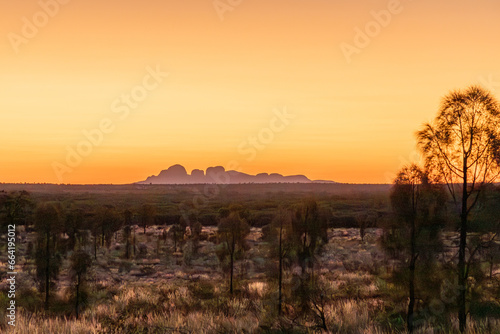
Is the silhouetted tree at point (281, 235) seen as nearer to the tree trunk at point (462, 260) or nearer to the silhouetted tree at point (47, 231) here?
the tree trunk at point (462, 260)

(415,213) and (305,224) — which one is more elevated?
(415,213)

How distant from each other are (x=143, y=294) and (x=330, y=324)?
37.7ft

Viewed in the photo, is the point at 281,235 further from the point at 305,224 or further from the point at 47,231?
the point at 47,231

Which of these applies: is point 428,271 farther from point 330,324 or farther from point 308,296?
point 308,296

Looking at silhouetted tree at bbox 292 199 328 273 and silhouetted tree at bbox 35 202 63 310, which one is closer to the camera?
silhouetted tree at bbox 35 202 63 310

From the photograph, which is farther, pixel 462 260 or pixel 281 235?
pixel 281 235

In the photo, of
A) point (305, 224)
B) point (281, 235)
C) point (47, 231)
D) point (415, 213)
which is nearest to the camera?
point (415, 213)

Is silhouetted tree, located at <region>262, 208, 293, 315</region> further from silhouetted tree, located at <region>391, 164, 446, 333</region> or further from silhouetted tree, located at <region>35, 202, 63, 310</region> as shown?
silhouetted tree, located at <region>35, 202, 63, 310</region>

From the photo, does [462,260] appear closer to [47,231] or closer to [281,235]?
[281,235]

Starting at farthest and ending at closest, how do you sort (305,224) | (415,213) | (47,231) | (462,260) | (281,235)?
1. (305,224)
2. (281,235)
3. (47,231)
4. (415,213)
5. (462,260)

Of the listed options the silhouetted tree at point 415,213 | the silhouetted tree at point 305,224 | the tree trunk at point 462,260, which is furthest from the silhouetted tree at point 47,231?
the tree trunk at point 462,260

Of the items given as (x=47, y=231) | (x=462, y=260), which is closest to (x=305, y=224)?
(x=462, y=260)

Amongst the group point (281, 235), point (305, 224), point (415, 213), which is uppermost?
point (415, 213)

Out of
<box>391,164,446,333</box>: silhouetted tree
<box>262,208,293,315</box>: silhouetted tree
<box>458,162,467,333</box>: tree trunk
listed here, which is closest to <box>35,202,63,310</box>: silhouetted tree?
<box>262,208,293,315</box>: silhouetted tree
